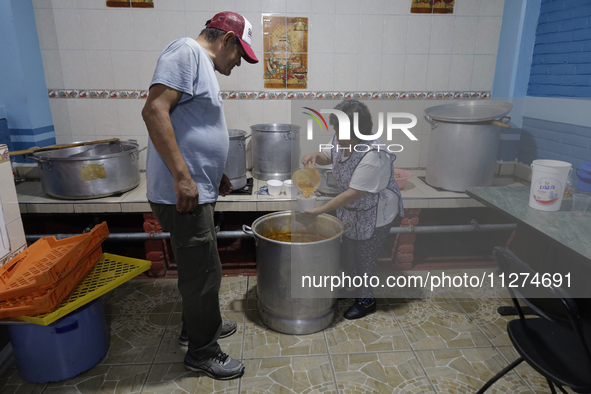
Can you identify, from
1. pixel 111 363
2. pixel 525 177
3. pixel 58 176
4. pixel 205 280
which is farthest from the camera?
pixel 525 177

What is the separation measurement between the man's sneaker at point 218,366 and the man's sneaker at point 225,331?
0.20m

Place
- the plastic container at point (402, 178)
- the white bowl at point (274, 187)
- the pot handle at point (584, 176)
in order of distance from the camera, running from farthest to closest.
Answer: the plastic container at point (402, 178), the white bowl at point (274, 187), the pot handle at point (584, 176)

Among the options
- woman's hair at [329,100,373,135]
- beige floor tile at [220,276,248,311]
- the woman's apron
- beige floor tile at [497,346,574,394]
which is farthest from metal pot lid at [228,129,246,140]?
beige floor tile at [497,346,574,394]

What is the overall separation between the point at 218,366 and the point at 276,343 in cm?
40

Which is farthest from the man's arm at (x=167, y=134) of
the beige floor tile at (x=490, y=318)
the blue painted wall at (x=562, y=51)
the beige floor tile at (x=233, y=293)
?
the blue painted wall at (x=562, y=51)

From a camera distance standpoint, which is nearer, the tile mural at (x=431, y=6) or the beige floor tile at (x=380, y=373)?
the beige floor tile at (x=380, y=373)

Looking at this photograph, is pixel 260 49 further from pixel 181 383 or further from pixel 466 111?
pixel 181 383

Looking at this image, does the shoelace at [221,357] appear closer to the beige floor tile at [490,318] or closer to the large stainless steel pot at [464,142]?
the beige floor tile at [490,318]

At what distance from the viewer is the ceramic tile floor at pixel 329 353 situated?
1.96 m

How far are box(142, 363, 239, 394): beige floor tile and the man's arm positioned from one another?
1.02 metres

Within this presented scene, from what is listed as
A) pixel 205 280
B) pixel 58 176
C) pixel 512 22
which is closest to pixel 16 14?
pixel 58 176

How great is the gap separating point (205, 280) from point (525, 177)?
294cm

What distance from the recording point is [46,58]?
10.3 feet

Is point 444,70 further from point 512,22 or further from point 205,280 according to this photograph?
point 205,280
